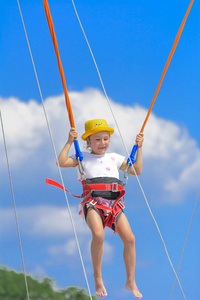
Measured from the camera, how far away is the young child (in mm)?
4496

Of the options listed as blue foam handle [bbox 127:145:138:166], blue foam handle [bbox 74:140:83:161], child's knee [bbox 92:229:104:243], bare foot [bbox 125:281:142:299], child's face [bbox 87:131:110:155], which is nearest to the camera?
child's knee [bbox 92:229:104:243]

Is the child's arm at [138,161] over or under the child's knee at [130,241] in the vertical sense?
over

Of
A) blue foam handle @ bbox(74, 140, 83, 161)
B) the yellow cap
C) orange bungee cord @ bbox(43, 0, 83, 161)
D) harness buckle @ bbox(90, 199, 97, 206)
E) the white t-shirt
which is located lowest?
harness buckle @ bbox(90, 199, 97, 206)

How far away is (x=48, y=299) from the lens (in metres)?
13.2

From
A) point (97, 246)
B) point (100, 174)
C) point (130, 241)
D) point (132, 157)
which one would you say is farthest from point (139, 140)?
point (97, 246)

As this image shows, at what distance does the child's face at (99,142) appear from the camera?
479 centimetres

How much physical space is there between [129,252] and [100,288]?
43 cm

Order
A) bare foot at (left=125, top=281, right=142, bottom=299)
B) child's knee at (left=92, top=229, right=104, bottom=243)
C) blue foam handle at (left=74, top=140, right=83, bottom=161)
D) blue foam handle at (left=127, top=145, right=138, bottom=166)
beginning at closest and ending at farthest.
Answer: child's knee at (left=92, top=229, right=104, bottom=243) → bare foot at (left=125, top=281, right=142, bottom=299) → blue foam handle at (left=74, top=140, right=83, bottom=161) → blue foam handle at (left=127, top=145, right=138, bottom=166)

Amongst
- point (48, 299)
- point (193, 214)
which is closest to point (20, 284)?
point (48, 299)

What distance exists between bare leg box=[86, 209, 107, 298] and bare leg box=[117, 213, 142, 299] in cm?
22

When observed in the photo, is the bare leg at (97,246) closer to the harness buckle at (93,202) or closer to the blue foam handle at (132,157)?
the harness buckle at (93,202)

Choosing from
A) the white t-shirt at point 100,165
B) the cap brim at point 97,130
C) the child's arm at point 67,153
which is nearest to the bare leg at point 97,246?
the white t-shirt at point 100,165

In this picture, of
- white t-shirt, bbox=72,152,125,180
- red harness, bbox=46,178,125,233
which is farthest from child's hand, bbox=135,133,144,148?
red harness, bbox=46,178,125,233

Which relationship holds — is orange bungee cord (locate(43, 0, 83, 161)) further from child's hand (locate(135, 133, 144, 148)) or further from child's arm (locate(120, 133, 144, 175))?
child's hand (locate(135, 133, 144, 148))
